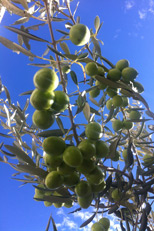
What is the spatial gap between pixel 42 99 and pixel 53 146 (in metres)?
0.28

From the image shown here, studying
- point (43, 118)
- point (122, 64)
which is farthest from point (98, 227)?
point (122, 64)

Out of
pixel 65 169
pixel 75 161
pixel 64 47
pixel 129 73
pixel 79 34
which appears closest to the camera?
pixel 75 161

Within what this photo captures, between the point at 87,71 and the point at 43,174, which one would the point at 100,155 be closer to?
the point at 43,174

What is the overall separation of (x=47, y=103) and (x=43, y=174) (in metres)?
0.49

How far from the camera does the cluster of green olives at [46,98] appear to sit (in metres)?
1.27

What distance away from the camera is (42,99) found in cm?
125

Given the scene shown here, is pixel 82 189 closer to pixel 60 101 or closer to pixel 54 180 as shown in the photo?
pixel 54 180

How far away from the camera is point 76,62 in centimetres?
153

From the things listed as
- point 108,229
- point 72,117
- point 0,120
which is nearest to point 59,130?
point 72,117

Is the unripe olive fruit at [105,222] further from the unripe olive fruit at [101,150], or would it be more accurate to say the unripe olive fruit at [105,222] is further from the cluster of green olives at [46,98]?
the cluster of green olives at [46,98]

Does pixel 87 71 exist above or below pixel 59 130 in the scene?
above

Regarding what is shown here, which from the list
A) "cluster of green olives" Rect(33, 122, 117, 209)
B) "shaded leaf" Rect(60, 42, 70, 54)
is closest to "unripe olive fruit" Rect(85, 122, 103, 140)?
"cluster of green olives" Rect(33, 122, 117, 209)

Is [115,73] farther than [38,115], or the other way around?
[115,73]

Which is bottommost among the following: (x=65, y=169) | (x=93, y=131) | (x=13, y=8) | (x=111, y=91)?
(x=65, y=169)
